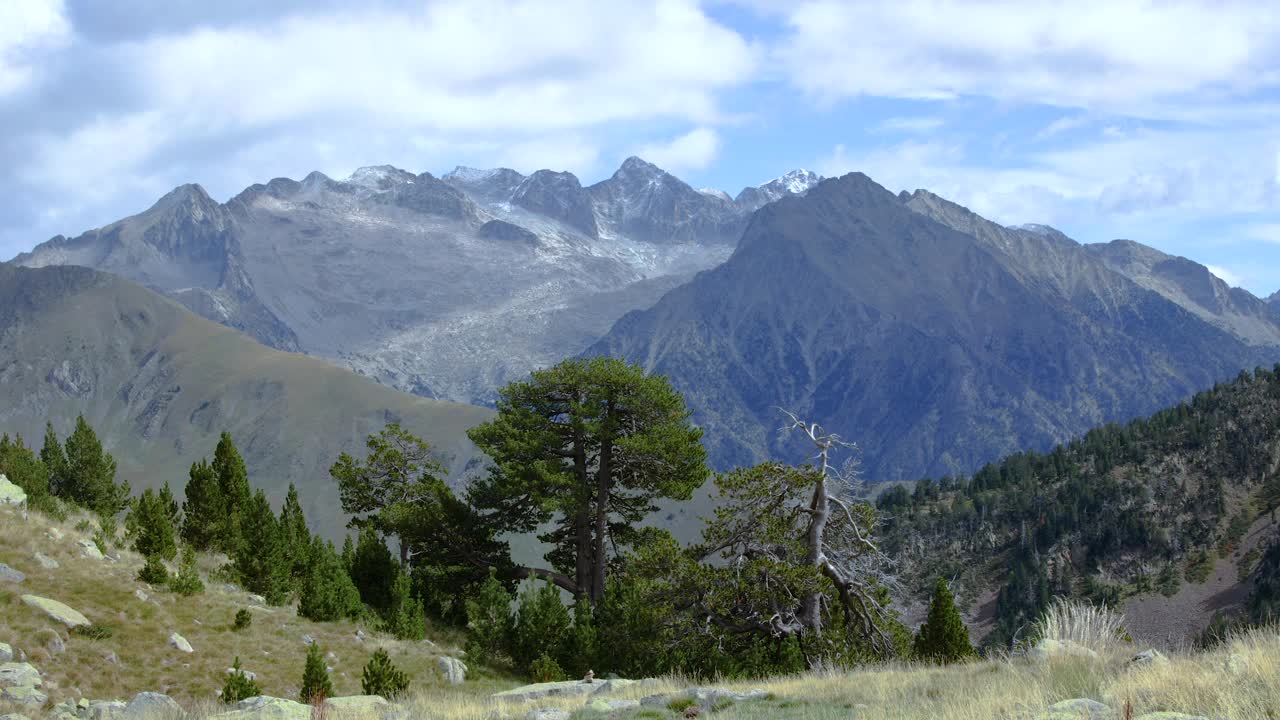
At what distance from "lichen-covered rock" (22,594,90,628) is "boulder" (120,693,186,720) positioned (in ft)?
24.9

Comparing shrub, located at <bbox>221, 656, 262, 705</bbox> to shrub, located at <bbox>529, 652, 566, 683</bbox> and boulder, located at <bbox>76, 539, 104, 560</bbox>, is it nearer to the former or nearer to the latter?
boulder, located at <bbox>76, 539, 104, 560</bbox>

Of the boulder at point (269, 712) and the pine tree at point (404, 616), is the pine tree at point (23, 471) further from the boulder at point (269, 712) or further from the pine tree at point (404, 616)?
the boulder at point (269, 712)

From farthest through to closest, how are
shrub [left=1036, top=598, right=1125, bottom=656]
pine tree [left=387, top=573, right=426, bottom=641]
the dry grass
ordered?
pine tree [left=387, top=573, right=426, bottom=641] → shrub [left=1036, top=598, right=1125, bottom=656] → the dry grass

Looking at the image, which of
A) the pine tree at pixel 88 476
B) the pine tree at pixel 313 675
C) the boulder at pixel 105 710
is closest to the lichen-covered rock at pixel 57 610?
the boulder at pixel 105 710

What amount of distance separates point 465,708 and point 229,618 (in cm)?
2033

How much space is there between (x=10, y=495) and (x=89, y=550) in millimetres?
6980

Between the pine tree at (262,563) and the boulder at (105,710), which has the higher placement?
the pine tree at (262,563)

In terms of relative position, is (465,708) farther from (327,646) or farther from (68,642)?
(327,646)

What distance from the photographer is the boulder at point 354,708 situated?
19547 millimetres

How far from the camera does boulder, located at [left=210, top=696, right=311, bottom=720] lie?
19844mm

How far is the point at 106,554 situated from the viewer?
38.9 metres

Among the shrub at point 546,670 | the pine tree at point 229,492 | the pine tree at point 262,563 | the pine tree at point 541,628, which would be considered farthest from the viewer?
the pine tree at point 229,492

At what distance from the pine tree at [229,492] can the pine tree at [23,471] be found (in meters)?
7.61

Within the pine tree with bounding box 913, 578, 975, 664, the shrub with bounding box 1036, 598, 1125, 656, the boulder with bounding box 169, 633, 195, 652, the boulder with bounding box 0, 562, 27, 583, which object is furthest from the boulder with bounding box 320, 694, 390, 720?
the pine tree with bounding box 913, 578, 975, 664
